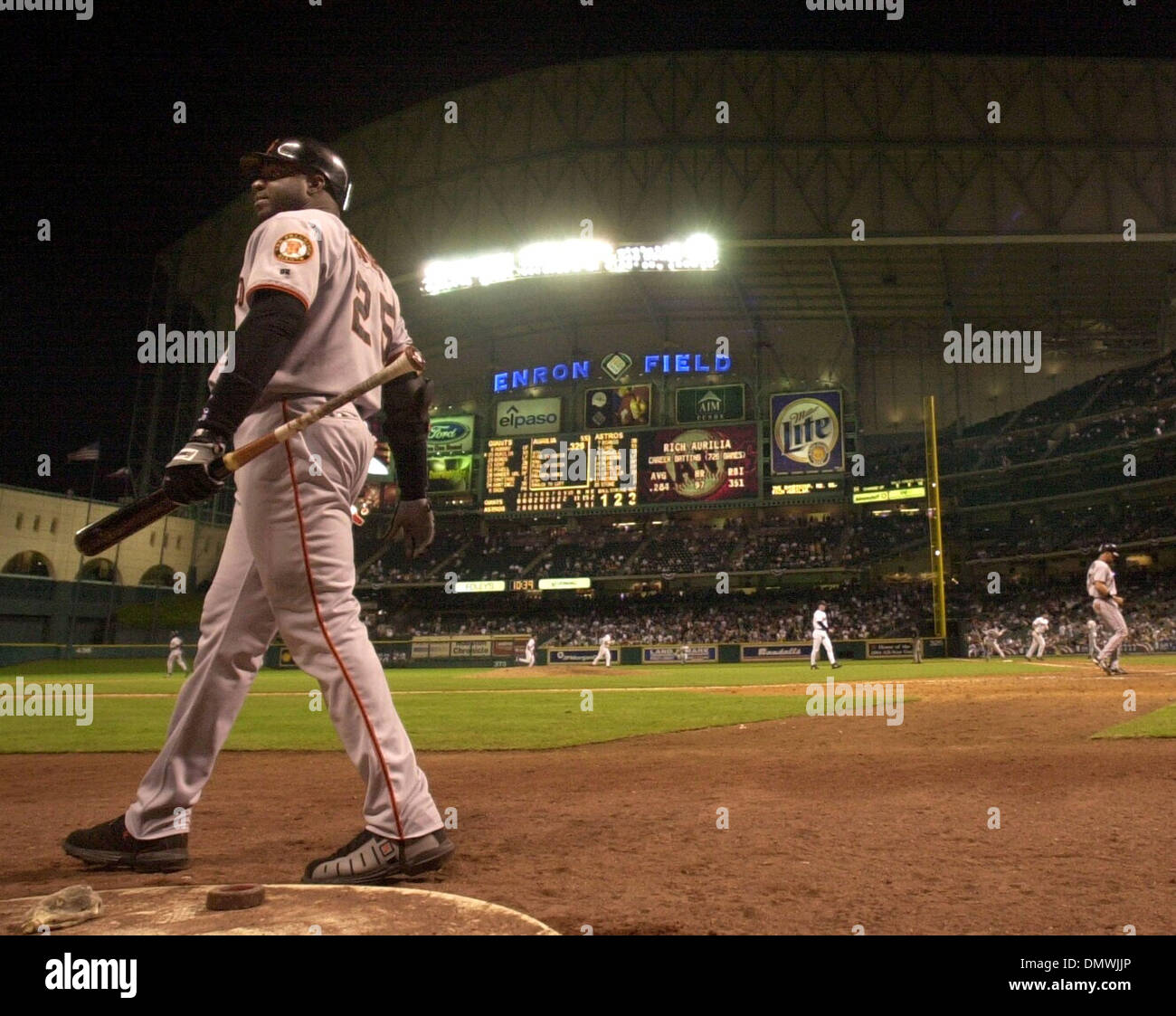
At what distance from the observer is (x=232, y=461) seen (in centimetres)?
254

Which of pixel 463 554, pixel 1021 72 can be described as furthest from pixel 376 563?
pixel 1021 72

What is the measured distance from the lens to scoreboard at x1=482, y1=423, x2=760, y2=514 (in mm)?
34281

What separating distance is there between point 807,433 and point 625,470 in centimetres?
774

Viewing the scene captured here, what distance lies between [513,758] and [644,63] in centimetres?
2892

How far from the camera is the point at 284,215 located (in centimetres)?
279

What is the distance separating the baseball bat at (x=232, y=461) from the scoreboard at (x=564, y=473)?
106 ft

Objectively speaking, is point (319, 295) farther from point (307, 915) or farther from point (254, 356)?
point (307, 915)

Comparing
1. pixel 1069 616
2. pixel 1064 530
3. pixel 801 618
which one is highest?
pixel 1064 530

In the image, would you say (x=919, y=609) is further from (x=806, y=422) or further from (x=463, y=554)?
(x=463, y=554)

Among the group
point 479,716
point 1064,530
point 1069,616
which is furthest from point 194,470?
point 1064,530

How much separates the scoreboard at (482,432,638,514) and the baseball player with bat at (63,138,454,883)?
32015 millimetres

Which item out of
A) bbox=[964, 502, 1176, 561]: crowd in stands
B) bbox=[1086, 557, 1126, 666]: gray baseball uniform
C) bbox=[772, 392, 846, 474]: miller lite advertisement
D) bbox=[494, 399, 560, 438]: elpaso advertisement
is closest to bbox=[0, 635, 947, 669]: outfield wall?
bbox=[772, 392, 846, 474]: miller lite advertisement

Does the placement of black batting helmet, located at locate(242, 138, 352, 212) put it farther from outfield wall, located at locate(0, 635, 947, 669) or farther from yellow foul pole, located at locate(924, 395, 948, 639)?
yellow foul pole, located at locate(924, 395, 948, 639)

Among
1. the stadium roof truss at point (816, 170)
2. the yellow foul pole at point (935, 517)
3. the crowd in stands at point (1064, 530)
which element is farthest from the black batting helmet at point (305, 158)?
the crowd in stands at point (1064, 530)
